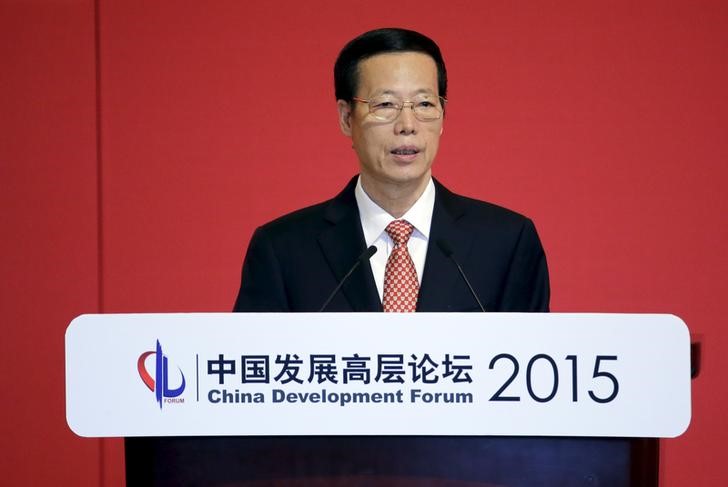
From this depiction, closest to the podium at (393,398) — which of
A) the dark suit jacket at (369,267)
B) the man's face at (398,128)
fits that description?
the dark suit jacket at (369,267)

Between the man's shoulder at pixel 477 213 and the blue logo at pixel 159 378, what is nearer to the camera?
the blue logo at pixel 159 378

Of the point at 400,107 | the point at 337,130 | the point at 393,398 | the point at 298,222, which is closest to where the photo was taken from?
the point at 393,398

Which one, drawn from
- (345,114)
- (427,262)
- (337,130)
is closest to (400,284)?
(427,262)

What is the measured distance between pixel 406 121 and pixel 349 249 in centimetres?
26

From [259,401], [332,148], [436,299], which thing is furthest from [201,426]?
[332,148]

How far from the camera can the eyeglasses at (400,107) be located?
1.66m

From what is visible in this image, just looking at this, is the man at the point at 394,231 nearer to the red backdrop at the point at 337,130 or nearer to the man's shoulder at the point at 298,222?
the man's shoulder at the point at 298,222

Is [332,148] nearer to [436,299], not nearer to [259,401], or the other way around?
[436,299]

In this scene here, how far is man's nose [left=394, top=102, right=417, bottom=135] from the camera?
164cm

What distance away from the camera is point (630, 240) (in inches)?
97.7

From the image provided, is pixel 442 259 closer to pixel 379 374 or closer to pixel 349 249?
pixel 349 249

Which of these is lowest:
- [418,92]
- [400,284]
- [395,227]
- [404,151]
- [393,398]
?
[393,398]

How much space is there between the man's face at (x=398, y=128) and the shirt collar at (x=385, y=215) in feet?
0.10

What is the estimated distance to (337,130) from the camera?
8.13ft
